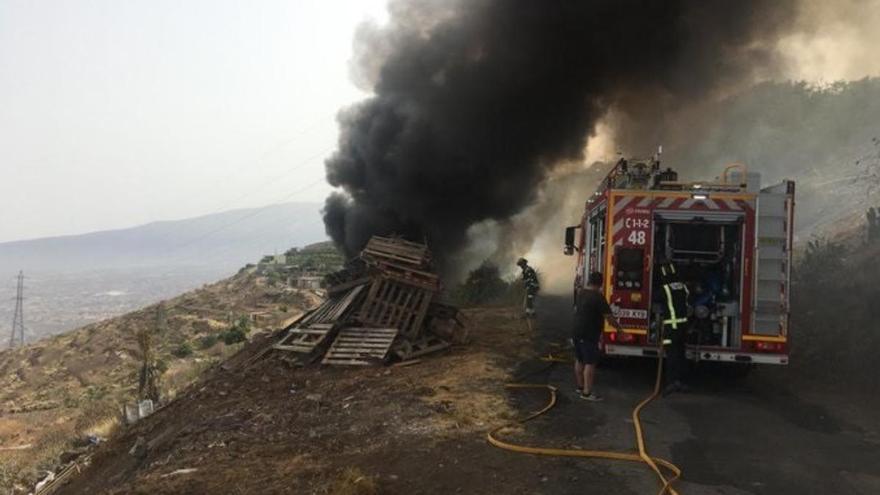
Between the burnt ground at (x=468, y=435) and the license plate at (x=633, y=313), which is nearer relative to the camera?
the burnt ground at (x=468, y=435)

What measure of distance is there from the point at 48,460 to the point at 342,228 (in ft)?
35.2

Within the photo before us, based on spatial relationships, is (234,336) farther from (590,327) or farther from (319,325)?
(590,327)

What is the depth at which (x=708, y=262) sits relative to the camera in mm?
8484

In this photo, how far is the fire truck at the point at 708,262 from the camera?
785 cm

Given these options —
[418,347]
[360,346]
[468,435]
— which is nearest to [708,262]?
[468,435]

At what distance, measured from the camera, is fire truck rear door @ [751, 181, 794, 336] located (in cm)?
782

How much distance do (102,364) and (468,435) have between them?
24207 millimetres

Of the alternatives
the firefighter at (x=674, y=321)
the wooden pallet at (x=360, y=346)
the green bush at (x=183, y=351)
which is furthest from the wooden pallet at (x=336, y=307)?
the green bush at (x=183, y=351)

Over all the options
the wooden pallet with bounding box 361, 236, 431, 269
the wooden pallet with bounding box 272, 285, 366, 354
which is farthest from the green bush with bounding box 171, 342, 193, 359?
the wooden pallet with bounding box 361, 236, 431, 269

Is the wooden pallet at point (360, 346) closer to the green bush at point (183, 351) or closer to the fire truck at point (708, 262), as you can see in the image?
the fire truck at point (708, 262)

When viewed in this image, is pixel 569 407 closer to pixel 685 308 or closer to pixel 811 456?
pixel 685 308

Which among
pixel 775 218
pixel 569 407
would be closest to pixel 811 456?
pixel 569 407

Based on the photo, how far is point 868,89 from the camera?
92.2ft

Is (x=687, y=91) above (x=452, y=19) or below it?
below
